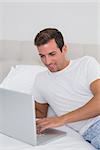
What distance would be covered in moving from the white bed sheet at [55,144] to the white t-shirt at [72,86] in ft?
0.51

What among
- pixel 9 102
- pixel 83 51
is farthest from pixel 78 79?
pixel 83 51

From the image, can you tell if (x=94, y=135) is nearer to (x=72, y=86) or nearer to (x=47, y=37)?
(x=72, y=86)

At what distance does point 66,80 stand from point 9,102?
1.30 feet

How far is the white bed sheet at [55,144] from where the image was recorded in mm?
1177

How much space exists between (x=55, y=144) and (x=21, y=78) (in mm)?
841

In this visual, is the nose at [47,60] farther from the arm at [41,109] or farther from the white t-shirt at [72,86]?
the arm at [41,109]

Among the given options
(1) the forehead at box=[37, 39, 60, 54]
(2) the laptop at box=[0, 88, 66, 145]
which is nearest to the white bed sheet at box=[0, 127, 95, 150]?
(2) the laptop at box=[0, 88, 66, 145]

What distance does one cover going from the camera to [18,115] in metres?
1.20

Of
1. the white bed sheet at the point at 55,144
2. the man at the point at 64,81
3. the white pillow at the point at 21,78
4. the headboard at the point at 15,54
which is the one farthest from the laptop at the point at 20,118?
the headboard at the point at 15,54

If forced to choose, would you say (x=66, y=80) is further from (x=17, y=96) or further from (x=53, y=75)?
(x=17, y=96)

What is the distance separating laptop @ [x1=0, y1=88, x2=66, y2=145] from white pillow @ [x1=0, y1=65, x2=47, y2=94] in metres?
0.61

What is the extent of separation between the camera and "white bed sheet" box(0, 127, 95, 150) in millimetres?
1177

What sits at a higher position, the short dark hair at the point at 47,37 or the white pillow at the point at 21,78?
the short dark hair at the point at 47,37

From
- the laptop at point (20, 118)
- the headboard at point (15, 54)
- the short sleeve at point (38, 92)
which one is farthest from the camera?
the headboard at point (15, 54)
